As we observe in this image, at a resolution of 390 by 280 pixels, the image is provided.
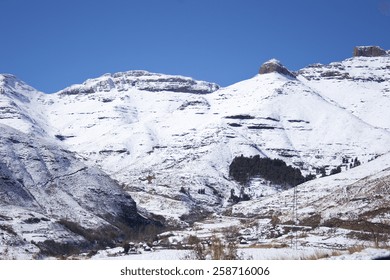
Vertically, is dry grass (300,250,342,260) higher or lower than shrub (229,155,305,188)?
lower

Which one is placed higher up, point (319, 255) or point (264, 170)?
point (264, 170)

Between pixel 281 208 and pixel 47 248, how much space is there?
5507 centimetres

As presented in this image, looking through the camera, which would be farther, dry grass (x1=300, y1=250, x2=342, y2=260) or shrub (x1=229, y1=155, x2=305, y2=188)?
shrub (x1=229, y1=155, x2=305, y2=188)

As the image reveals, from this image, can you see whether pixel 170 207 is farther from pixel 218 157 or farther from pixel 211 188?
pixel 218 157

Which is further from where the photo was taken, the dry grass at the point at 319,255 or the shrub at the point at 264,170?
the shrub at the point at 264,170

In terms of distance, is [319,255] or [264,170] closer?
[319,255]

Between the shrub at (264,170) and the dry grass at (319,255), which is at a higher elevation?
the shrub at (264,170)

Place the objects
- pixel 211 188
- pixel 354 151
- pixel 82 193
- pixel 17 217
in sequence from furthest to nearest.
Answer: pixel 354 151
pixel 211 188
pixel 82 193
pixel 17 217

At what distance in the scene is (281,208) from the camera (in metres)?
103
